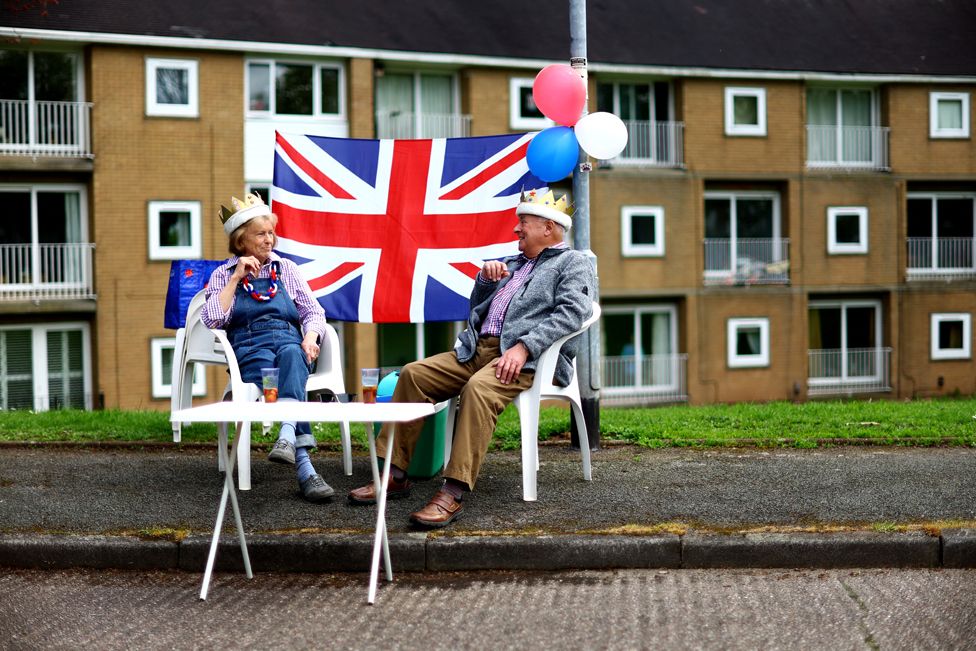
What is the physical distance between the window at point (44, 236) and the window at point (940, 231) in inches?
901

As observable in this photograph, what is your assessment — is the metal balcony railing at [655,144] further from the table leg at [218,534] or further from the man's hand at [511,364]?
the table leg at [218,534]

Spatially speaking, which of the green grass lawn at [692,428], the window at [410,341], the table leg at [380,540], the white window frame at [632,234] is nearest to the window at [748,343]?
the white window frame at [632,234]

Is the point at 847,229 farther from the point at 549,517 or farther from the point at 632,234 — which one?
the point at 549,517

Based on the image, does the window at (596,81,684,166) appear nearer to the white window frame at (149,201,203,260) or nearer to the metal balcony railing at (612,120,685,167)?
the metal balcony railing at (612,120,685,167)

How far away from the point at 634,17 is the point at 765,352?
983cm

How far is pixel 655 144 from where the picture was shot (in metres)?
29.8

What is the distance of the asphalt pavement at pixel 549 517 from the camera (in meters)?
5.14

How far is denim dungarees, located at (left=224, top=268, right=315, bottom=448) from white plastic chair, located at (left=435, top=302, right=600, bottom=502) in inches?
33.4

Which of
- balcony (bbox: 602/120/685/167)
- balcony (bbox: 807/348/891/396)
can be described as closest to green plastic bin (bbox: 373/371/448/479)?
balcony (bbox: 602/120/685/167)

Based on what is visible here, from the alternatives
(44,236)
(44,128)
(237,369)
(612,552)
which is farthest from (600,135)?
(44,236)

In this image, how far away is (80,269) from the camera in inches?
1030

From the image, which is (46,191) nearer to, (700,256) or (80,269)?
(80,269)

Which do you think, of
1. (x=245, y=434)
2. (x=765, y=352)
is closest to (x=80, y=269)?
(x=765, y=352)

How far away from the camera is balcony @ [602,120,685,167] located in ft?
97.2
